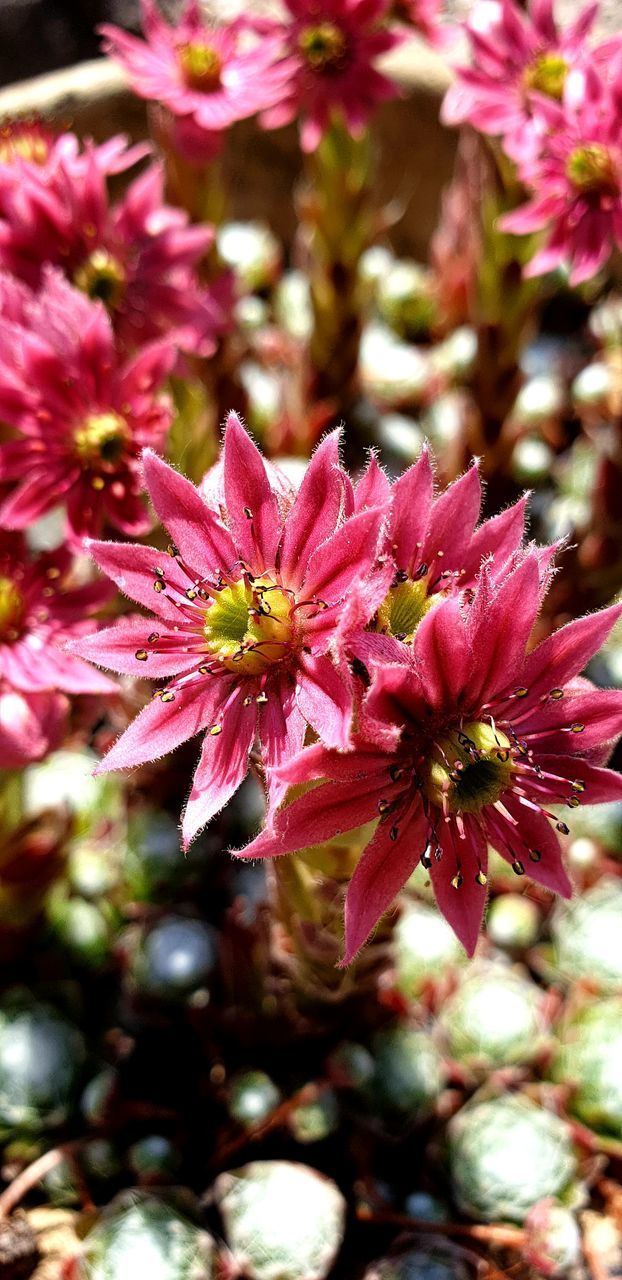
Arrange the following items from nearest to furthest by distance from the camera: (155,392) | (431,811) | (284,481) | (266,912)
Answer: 1. (431,811)
2. (284,481)
3. (155,392)
4. (266,912)

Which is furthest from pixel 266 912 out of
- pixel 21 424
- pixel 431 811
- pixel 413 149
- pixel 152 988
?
pixel 413 149

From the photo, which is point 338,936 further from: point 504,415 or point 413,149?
point 413,149

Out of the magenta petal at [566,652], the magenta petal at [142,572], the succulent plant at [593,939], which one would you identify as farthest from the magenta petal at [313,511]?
the succulent plant at [593,939]

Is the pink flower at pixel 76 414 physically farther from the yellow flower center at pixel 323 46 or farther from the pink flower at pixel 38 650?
the yellow flower center at pixel 323 46

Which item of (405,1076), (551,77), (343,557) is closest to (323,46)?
(551,77)

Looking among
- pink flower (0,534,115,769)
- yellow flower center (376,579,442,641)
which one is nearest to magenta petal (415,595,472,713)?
yellow flower center (376,579,442,641)

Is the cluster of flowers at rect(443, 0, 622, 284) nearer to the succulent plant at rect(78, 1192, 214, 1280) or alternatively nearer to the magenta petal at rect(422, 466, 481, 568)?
the magenta petal at rect(422, 466, 481, 568)

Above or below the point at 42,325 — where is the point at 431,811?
below
